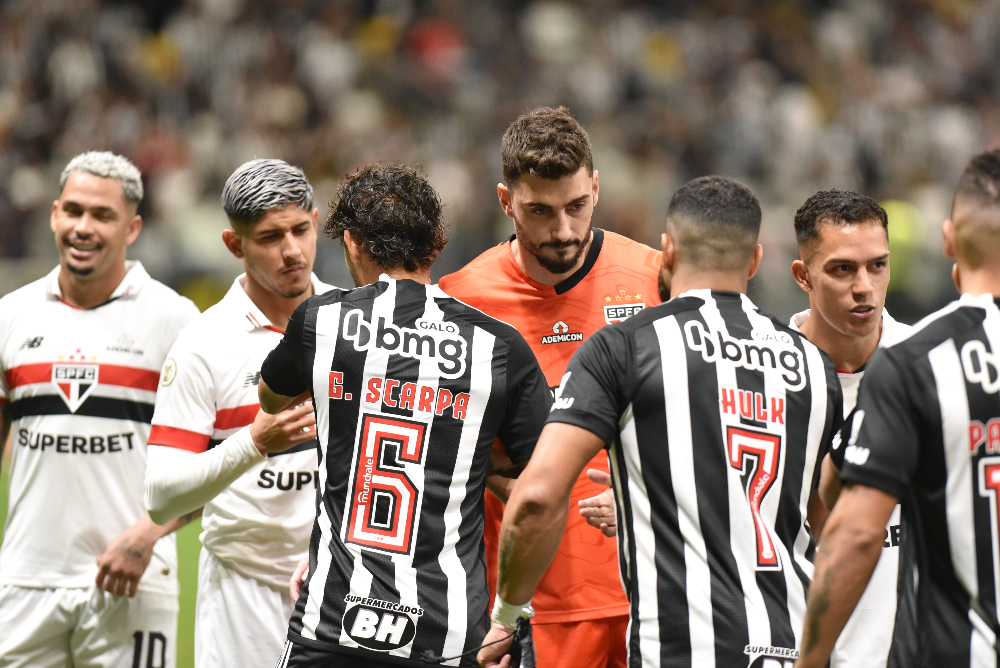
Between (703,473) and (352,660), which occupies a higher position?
(703,473)

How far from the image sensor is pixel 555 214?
3904mm

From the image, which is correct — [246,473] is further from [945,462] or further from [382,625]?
[945,462]

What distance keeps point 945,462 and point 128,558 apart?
347 centimetres

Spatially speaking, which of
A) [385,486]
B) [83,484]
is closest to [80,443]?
[83,484]

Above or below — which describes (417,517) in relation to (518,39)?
below

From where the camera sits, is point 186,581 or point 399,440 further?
point 186,581

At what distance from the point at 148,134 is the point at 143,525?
29.4ft

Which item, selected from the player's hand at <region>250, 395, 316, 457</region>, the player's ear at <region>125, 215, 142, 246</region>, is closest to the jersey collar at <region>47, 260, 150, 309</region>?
the player's ear at <region>125, 215, 142, 246</region>

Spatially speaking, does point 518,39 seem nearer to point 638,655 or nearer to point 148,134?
point 148,134

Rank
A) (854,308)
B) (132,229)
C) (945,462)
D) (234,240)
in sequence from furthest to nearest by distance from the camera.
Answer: (132,229)
(234,240)
(854,308)
(945,462)

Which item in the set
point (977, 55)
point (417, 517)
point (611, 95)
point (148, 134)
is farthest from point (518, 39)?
point (417, 517)

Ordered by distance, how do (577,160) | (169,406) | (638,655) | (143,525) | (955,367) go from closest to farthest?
(955,367) → (638,655) → (577,160) → (169,406) → (143,525)

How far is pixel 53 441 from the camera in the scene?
4.75 meters

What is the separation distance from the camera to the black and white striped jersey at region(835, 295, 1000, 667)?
8.47 ft
